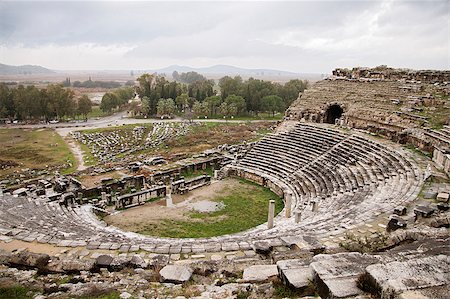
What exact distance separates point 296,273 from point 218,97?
185 ft

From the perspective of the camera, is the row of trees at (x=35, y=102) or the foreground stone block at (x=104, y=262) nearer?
the foreground stone block at (x=104, y=262)

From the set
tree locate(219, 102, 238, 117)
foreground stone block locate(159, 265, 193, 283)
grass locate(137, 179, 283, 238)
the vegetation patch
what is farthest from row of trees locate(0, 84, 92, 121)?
foreground stone block locate(159, 265, 193, 283)

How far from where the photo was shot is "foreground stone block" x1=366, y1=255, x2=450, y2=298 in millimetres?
4605

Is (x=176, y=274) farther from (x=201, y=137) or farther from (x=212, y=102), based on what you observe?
(x=212, y=102)

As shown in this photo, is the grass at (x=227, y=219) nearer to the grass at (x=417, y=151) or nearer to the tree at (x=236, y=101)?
the grass at (x=417, y=151)

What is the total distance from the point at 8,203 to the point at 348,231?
1637cm

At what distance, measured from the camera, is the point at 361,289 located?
5.06m

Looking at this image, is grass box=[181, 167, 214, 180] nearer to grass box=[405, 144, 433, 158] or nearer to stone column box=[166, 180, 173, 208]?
stone column box=[166, 180, 173, 208]

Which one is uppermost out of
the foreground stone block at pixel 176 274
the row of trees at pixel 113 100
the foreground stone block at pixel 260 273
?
the row of trees at pixel 113 100

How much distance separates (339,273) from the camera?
17.9 feet

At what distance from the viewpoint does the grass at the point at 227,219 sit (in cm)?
1639

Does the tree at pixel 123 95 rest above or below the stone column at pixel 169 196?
above

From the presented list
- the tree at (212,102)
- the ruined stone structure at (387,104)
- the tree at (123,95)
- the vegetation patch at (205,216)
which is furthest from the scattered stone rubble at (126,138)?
the tree at (123,95)

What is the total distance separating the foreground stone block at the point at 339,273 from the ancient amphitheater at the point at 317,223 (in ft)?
0.07
